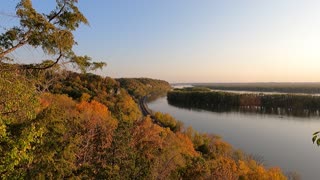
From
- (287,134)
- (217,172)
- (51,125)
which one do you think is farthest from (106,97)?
(51,125)

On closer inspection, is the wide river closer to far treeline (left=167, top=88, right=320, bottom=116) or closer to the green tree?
the green tree

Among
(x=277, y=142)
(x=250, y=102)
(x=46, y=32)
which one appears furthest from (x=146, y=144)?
(x=250, y=102)

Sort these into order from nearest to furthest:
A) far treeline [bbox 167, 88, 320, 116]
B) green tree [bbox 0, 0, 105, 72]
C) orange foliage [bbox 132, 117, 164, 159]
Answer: green tree [bbox 0, 0, 105, 72], orange foliage [bbox 132, 117, 164, 159], far treeline [bbox 167, 88, 320, 116]

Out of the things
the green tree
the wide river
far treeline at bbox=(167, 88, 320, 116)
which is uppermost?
the green tree

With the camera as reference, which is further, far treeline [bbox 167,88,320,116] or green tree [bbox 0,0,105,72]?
far treeline [bbox 167,88,320,116]

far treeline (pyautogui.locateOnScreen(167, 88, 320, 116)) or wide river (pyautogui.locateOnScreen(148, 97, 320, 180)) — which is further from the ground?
far treeline (pyautogui.locateOnScreen(167, 88, 320, 116))

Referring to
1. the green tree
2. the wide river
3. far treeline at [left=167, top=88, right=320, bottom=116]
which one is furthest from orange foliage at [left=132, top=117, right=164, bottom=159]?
far treeline at [left=167, top=88, right=320, bottom=116]

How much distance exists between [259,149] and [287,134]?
37.8 feet

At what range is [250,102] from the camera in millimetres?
111812

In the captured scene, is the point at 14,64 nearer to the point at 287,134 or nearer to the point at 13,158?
the point at 13,158

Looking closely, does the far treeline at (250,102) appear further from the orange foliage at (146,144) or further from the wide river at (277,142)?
the orange foliage at (146,144)

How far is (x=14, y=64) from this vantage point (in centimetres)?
643

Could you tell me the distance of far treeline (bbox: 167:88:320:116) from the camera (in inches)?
3871

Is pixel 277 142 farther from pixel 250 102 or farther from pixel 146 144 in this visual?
pixel 250 102
